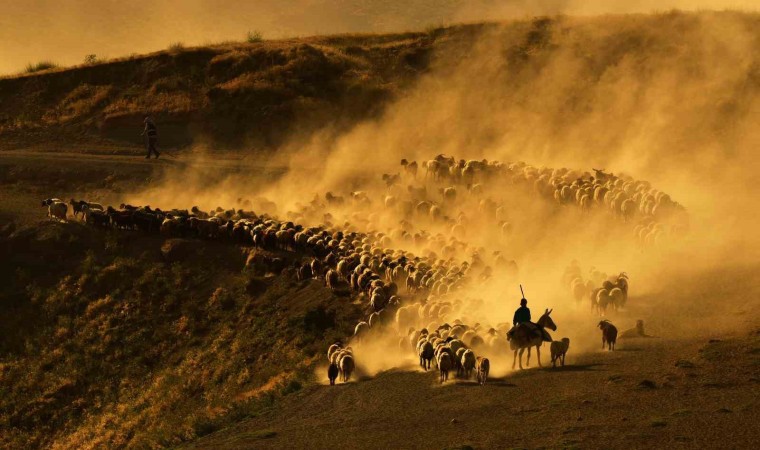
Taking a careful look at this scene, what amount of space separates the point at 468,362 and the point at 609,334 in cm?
354

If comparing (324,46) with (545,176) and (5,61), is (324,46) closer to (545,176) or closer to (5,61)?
(545,176)

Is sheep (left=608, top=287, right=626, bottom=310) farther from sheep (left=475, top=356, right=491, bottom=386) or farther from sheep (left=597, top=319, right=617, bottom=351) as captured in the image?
sheep (left=475, top=356, right=491, bottom=386)

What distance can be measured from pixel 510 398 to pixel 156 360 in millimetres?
17032

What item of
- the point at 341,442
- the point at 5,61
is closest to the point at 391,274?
the point at 341,442

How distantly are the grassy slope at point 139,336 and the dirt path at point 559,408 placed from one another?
309 cm

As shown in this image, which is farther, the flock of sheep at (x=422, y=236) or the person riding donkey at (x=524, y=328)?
the flock of sheep at (x=422, y=236)

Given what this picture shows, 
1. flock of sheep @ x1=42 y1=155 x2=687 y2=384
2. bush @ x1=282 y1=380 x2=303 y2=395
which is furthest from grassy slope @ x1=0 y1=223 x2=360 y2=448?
flock of sheep @ x1=42 y1=155 x2=687 y2=384

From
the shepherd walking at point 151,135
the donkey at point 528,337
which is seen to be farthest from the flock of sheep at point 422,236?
the shepherd walking at point 151,135

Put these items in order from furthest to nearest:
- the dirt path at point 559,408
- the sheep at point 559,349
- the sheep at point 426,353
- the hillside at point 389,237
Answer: the sheep at point 426,353 → the sheep at point 559,349 → the hillside at point 389,237 → the dirt path at point 559,408

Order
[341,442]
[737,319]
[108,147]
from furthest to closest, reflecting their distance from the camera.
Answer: [108,147]
[737,319]
[341,442]

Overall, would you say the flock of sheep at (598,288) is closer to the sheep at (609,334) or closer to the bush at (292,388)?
the sheep at (609,334)

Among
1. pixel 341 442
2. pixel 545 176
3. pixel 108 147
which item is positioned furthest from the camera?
pixel 108 147

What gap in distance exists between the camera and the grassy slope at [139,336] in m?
32.9

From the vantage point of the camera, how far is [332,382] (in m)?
28.0
